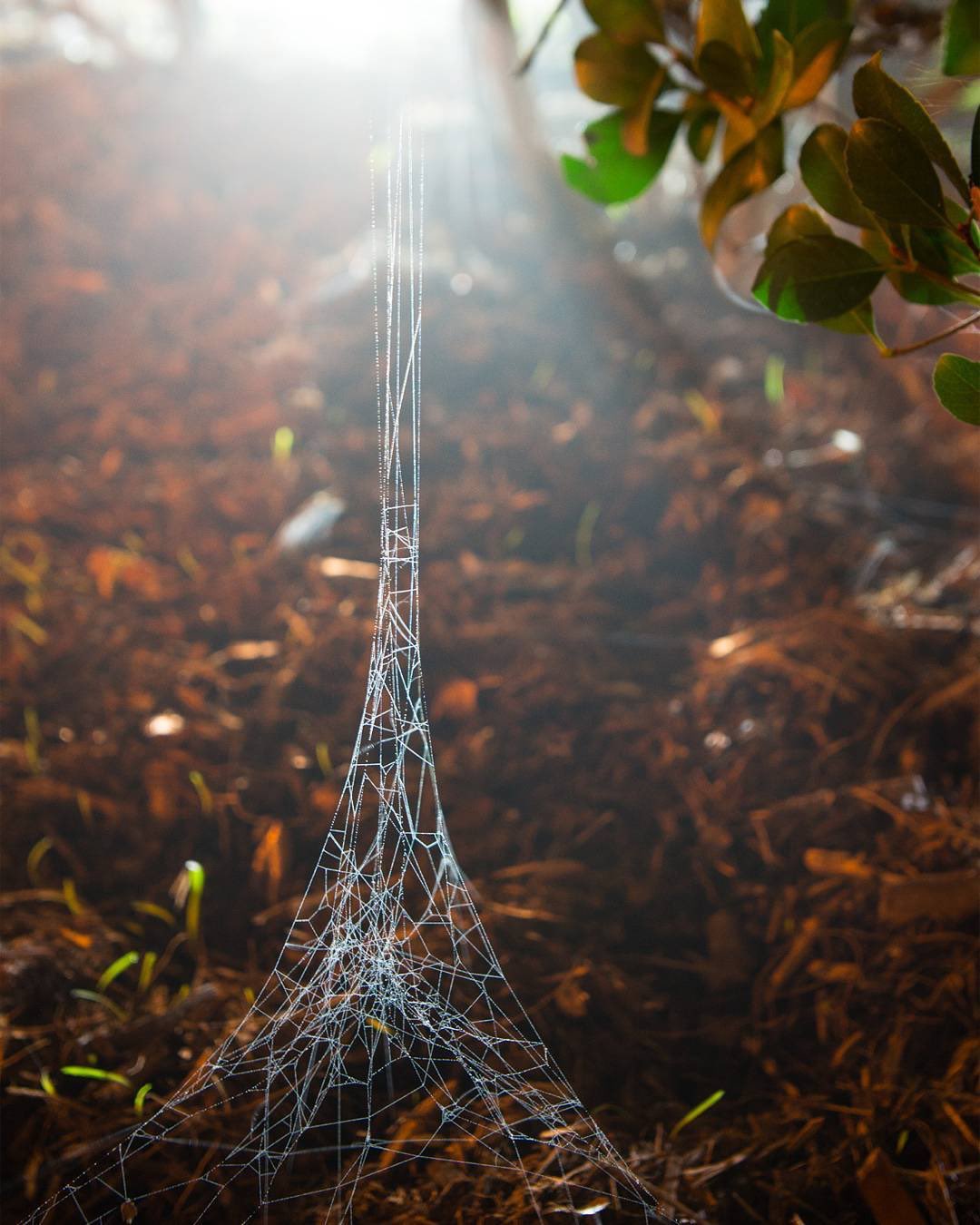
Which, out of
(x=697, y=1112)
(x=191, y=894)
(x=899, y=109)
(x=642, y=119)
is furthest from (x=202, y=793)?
(x=899, y=109)

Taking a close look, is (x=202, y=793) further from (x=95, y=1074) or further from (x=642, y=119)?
(x=642, y=119)

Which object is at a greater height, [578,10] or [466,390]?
[578,10]

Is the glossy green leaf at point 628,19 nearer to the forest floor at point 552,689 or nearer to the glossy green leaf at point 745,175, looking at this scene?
the glossy green leaf at point 745,175

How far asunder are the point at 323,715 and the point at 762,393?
1244 mm

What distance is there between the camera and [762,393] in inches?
73.2

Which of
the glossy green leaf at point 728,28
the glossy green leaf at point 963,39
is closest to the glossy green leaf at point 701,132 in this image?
the glossy green leaf at point 728,28

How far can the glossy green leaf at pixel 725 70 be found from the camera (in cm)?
72

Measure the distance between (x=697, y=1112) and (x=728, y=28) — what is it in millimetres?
1020

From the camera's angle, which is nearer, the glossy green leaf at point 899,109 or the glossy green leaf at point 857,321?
the glossy green leaf at point 899,109

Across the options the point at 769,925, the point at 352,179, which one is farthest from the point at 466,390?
the point at 769,925

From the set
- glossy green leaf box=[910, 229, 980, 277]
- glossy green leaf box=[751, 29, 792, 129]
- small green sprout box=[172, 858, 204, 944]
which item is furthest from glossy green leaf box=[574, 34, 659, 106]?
small green sprout box=[172, 858, 204, 944]

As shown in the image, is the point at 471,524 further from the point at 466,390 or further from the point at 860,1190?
the point at 860,1190

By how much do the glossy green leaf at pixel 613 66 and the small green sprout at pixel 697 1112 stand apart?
101cm

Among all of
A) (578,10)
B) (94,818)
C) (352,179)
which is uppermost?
(578,10)
